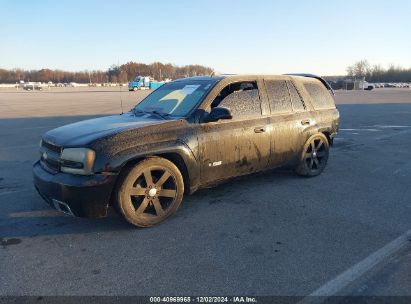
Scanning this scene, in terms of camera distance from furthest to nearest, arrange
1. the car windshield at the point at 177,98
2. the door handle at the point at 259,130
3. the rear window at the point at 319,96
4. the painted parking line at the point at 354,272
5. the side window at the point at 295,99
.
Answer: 1. the rear window at the point at 319,96
2. the side window at the point at 295,99
3. the door handle at the point at 259,130
4. the car windshield at the point at 177,98
5. the painted parking line at the point at 354,272

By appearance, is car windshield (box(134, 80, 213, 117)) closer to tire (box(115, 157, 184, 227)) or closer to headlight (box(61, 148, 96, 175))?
tire (box(115, 157, 184, 227))

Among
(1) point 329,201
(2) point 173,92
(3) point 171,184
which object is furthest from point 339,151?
(3) point 171,184

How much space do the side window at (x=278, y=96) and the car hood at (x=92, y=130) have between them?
1.82 metres

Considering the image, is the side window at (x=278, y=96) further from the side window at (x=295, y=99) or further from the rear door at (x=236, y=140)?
the rear door at (x=236, y=140)

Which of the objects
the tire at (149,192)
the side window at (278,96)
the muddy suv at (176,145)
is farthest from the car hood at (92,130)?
the side window at (278,96)

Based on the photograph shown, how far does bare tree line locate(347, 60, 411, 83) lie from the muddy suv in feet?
434

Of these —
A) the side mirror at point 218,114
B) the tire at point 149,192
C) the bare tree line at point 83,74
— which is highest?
the bare tree line at point 83,74

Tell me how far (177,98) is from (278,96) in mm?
1580

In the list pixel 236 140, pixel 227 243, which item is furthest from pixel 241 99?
pixel 227 243

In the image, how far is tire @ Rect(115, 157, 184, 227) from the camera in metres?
3.82

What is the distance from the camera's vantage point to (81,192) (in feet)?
11.8

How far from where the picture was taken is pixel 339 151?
838cm

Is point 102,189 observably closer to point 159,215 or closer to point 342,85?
point 159,215

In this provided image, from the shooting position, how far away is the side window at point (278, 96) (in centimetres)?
528
